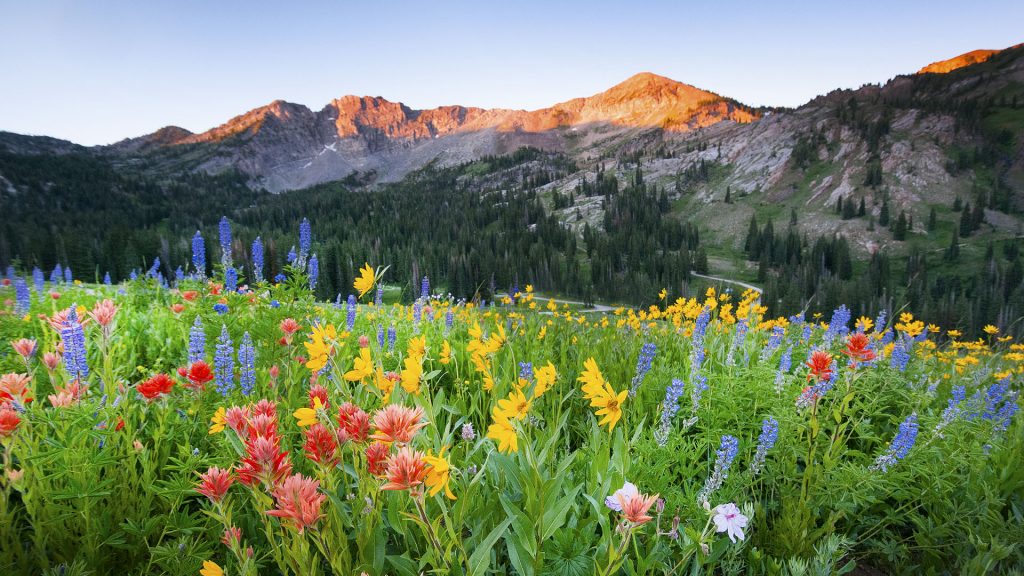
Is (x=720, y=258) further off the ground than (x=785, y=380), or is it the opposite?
(x=785, y=380)

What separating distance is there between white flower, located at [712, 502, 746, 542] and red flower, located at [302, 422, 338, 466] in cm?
172

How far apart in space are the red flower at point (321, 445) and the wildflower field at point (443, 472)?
0.01m

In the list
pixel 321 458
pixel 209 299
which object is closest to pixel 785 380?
pixel 321 458

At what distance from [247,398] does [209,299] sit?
116 inches

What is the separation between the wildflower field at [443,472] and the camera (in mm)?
1798

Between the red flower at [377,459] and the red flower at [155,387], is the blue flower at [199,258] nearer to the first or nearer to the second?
the red flower at [155,387]

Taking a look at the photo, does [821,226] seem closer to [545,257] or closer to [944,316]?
[944,316]

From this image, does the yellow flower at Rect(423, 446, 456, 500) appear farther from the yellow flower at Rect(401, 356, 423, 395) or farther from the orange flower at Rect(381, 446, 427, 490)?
the yellow flower at Rect(401, 356, 423, 395)

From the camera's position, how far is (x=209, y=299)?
5473mm

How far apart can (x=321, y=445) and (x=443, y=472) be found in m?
0.58

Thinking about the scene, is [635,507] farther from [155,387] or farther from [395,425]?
[155,387]

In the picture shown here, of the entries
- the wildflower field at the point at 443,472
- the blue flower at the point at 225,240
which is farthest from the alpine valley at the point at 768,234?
the wildflower field at the point at 443,472

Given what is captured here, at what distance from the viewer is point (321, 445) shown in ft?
5.90

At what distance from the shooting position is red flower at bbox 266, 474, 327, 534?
1397mm
